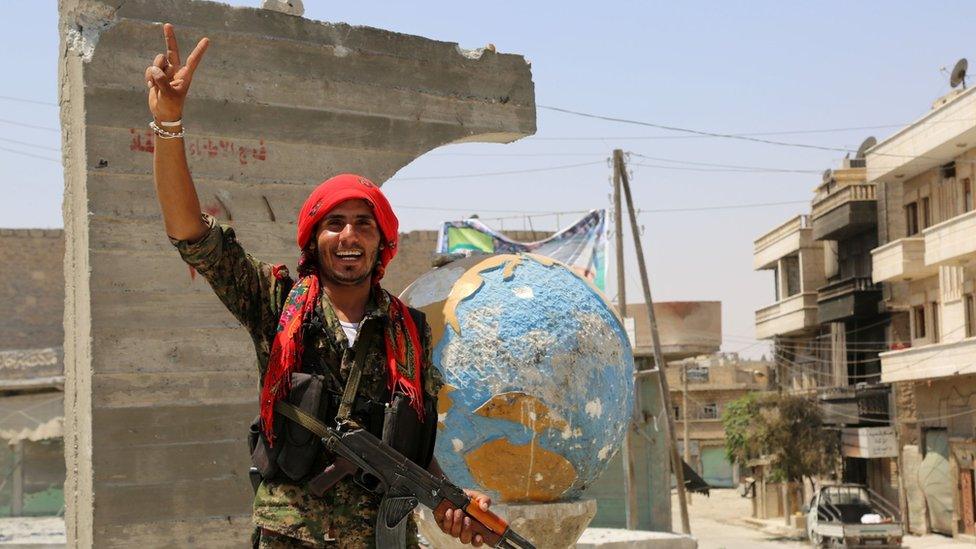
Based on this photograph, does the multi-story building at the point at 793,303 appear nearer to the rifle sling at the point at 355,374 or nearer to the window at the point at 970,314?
the window at the point at 970,314

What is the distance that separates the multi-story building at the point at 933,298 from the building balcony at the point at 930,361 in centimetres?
2

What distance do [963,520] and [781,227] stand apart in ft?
48.2

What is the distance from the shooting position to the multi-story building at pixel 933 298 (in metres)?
27.1

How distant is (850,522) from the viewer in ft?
77.5

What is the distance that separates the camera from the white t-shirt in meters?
3.22

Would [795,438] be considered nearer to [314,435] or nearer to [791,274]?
A: [791,274]

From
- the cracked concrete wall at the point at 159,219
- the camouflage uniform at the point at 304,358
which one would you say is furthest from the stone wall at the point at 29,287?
the camouflage uniform at the point at 304,358

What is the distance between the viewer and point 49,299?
32.5 m

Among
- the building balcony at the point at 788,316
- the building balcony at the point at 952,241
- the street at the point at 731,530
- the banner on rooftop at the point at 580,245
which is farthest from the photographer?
the building balcony at the point at 788,316

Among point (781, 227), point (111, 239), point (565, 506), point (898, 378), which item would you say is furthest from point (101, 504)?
point (781, 227)

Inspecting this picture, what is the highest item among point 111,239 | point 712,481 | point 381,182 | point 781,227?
point 781,227

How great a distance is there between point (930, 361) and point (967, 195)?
12.3 feet

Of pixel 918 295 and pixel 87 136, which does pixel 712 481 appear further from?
pixel 87 136

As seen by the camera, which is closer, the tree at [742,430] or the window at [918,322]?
the window at [918,322]
